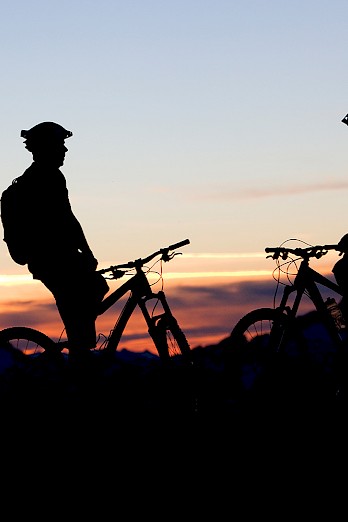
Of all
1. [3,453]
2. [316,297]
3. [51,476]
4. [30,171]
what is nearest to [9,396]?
[3,453]

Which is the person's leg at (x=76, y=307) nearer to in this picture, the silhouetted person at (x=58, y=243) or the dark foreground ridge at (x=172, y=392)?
the silhouetted person at (x=58, y=243)

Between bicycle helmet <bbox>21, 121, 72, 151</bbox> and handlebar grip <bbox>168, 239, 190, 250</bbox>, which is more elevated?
bicycle helmet <bbox>21, 121, 72, 151</bbox>

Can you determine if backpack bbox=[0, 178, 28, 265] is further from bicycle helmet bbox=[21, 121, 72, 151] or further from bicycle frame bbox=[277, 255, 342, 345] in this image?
bicycle frame bbox=[277, 255, 342, 345]

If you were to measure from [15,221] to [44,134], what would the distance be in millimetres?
965

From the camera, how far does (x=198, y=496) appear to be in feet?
37.0

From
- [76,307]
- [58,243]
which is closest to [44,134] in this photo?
[58,243]

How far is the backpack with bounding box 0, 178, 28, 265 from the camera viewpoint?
13.4 m

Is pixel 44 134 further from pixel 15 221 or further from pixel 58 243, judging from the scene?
pixel 58 243

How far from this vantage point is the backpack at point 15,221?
1337 cm

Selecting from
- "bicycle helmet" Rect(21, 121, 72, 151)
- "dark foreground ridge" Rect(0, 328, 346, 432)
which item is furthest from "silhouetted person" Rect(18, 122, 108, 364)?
"dark foreground ridge" Rect(0, 328, 346, 432)

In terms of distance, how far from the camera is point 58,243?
529 inches

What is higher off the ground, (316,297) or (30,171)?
(30,171)

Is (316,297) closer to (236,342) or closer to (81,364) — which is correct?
(236,342)

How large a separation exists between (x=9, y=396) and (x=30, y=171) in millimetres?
2429
